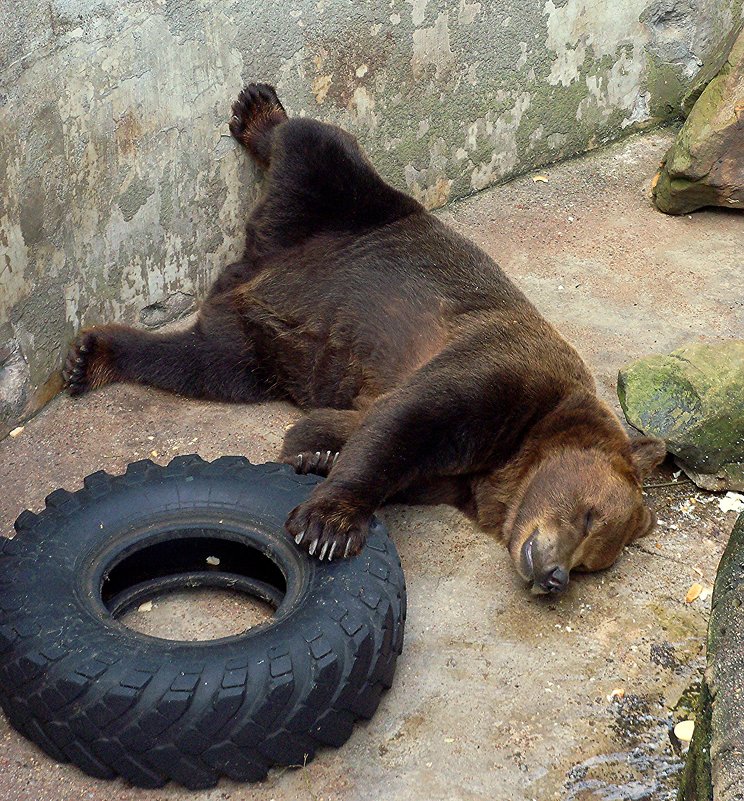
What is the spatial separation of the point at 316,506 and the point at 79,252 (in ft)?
6.34

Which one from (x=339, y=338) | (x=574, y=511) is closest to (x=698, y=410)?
(x=574, y=511)

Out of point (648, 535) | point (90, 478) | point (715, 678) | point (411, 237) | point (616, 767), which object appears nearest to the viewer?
point (715, 678)

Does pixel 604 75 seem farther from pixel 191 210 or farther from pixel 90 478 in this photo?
pixel 90 478

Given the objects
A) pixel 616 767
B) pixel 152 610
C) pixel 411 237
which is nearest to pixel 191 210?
pixel 411 237

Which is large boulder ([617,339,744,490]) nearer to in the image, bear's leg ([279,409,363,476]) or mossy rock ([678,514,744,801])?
bear's leg ([279,409,363,476])

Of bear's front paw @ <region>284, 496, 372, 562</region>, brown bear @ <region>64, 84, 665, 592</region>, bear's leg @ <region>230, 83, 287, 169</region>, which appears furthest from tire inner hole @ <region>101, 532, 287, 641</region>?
bear's leg @ <region>230, 83, 287, 169</region>

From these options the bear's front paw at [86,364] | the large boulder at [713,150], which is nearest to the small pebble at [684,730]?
the bear's front paw at [86,364]

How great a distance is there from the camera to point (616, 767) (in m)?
3.67

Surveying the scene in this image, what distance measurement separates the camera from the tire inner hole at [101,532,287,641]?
4.07 m

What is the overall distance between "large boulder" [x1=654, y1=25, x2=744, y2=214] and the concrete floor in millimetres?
947

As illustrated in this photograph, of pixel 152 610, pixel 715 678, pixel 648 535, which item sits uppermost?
pixel 715 678

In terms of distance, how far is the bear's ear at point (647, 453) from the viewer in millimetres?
4875

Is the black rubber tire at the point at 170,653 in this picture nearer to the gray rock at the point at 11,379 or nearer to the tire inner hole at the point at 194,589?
the tire inner hole at the point at 194,589

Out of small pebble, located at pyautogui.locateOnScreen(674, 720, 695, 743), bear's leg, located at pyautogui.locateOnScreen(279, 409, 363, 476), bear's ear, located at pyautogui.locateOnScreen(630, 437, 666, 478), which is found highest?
bear's leg, located at pyautogui.locateOnScreen(279, 409, 363, 476)
